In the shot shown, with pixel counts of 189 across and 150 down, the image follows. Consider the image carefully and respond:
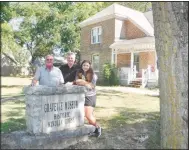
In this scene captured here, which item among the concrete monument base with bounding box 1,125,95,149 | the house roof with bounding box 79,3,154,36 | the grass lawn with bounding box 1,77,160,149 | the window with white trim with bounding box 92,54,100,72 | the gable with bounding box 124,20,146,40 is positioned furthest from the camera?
the window with white trim with bounding box 92,54,100,72

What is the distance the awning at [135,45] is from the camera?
24219mm

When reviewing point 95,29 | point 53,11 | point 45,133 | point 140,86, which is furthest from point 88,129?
point 53,11

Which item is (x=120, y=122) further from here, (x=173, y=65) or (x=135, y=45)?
(x=135, y=45)

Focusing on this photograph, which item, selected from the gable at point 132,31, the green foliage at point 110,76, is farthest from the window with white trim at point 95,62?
the green foliage at point 110,76

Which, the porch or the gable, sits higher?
the gable

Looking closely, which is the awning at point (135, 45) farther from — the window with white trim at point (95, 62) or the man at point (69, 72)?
the man at point (69, 72)

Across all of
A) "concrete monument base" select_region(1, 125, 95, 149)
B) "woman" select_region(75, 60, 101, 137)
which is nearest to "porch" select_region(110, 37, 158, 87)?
"woman" select_region(75, 60, 101, 137)

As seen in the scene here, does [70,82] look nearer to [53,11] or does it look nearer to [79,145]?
[79,145]

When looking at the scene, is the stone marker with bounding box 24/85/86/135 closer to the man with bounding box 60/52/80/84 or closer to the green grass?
the man with bounding box 60/52/80/84

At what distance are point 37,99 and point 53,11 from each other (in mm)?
29090

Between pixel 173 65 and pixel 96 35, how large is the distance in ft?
82.5

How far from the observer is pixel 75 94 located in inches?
250

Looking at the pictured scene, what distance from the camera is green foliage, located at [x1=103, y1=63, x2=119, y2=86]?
24.6 m

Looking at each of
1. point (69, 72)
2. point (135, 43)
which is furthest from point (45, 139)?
point (135, 43)
